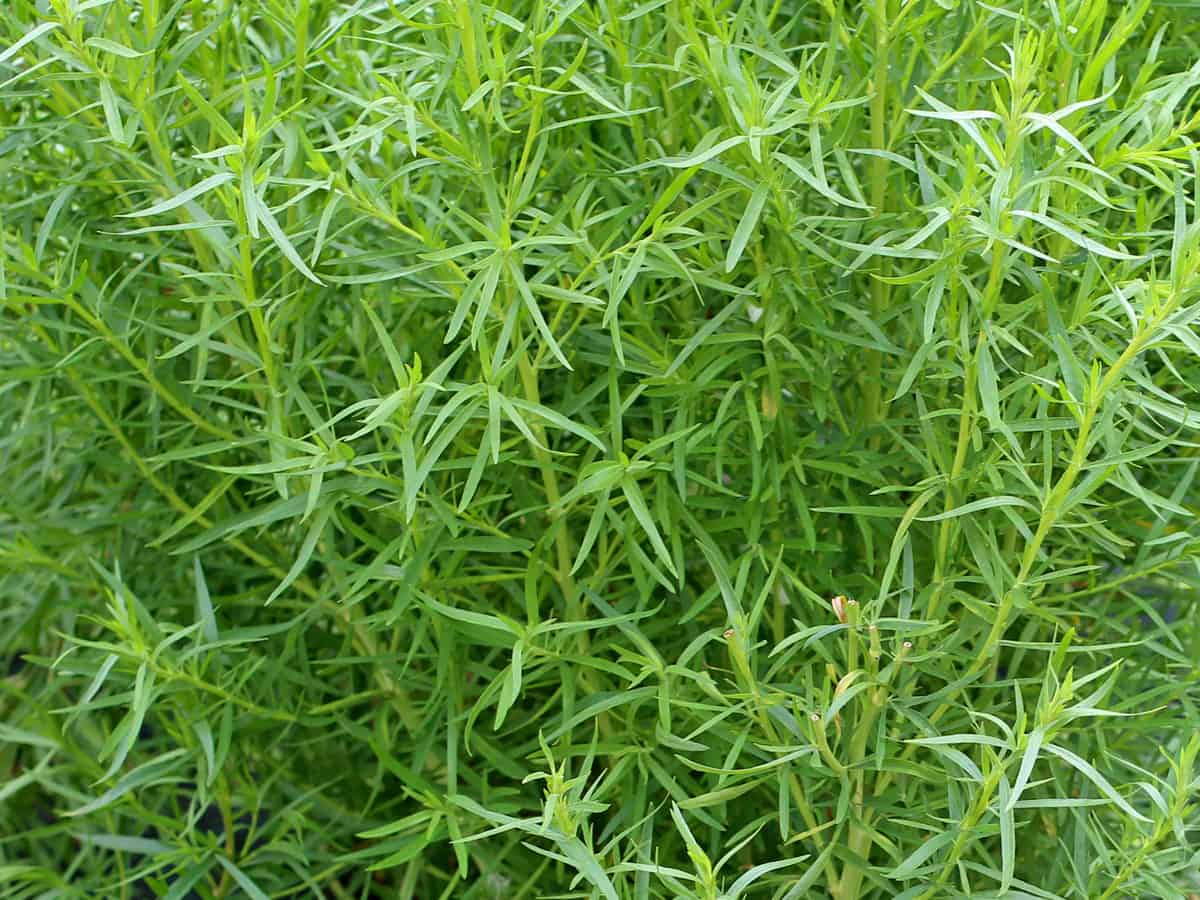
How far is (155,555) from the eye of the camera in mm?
1407

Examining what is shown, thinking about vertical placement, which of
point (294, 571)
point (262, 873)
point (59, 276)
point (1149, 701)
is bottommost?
point (262, 873)

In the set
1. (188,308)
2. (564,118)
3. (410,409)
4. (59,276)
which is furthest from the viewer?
(188,308)

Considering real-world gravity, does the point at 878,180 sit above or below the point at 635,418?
above

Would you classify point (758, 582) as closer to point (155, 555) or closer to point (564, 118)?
point (564, 118)

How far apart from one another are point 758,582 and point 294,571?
1.22 ft

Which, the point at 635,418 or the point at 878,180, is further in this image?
the point at 635,418

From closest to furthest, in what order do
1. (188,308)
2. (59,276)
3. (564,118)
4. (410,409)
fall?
(410,409) < (59,276) < (564,118) < (188,308)

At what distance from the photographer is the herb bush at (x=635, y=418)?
3.17 ft

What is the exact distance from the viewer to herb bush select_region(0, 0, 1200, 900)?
966 mm

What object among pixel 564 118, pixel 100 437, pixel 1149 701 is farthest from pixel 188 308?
pixel 1149 701

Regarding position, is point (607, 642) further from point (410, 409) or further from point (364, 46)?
point (364, 46)

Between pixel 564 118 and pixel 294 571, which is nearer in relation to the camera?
pixel 294 571

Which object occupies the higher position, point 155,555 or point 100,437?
point 100,437

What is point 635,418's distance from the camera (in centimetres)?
129
